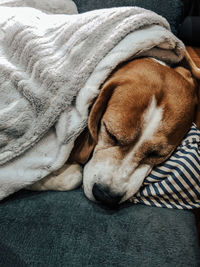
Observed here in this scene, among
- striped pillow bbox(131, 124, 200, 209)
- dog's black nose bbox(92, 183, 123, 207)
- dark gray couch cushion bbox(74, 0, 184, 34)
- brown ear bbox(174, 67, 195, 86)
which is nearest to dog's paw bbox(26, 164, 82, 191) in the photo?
dog's black nose bbox(92, 183, 123, 207)

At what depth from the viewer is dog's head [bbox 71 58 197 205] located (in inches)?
35.2

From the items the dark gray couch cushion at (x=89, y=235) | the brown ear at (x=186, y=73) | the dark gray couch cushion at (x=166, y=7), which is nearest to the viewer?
the dark gray couch cushion at (x=89, y=235)

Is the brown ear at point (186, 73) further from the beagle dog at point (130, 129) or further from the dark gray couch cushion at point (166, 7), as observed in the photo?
the dark gray couch cushion at point (166, 7)

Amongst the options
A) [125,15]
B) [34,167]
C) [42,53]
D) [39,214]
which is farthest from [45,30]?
[39,214]

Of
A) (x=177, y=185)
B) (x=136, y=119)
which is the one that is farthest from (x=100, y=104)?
(x=177, y=185)

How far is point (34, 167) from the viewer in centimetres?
93

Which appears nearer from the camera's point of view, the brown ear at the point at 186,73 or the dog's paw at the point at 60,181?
the dog's paw at the point at 60,181

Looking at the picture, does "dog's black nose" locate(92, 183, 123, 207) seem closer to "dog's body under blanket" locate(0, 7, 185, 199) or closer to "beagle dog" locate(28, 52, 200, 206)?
"beagle dog" locate(28, 52, 200, 206)

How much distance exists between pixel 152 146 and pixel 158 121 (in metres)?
0.10

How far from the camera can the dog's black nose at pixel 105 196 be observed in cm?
88

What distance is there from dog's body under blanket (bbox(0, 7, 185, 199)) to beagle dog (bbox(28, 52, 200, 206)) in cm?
6

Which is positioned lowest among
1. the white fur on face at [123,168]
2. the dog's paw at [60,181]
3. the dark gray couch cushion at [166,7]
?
the dog's paw at [60,181]

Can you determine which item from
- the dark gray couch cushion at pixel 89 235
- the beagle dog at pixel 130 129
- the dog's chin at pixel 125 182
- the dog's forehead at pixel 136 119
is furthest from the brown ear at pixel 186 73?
the dark gray couch cushion at pixel 89 235

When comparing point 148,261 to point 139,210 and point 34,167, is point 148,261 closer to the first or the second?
point 139,210
